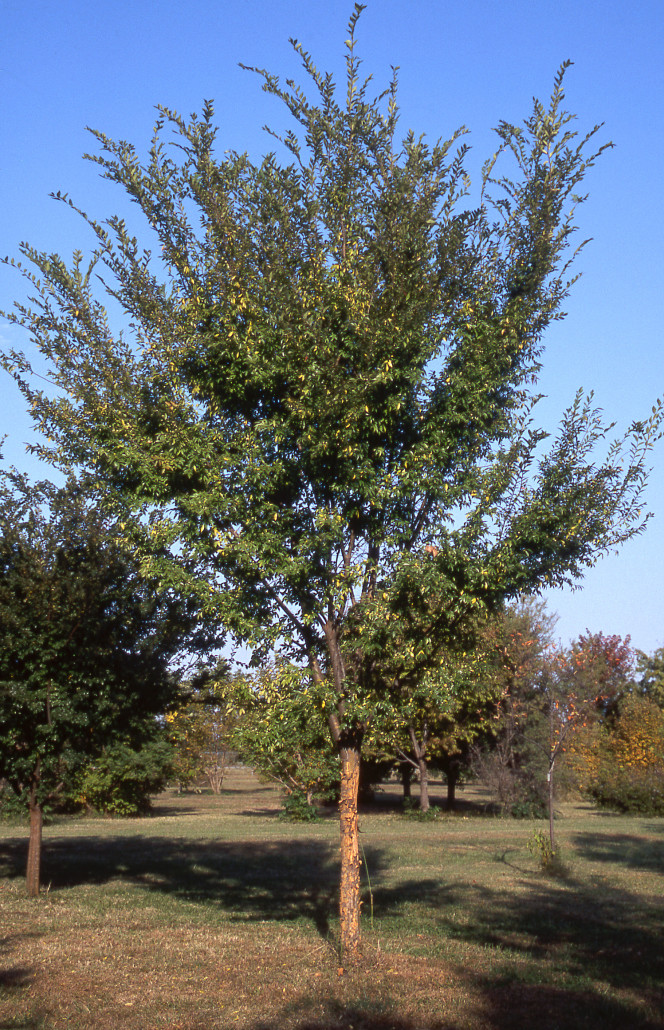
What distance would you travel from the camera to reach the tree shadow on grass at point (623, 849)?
68.2 feet

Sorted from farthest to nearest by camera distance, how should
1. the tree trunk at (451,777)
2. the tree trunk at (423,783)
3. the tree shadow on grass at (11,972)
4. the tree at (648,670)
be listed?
the tree at (648,670), the tree trunk at (451,777), the tree trunk at (423,783), the tree shadow on grass at (11,972)

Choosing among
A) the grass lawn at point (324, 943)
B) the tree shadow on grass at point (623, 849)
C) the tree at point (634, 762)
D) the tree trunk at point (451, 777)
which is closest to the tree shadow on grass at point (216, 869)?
the grass lawn at point (324, 943)

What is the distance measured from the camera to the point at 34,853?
15023 millimetres

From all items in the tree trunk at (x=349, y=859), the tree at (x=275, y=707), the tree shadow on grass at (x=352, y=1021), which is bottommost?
the tree shadow on grass at (x=352, y=1021)

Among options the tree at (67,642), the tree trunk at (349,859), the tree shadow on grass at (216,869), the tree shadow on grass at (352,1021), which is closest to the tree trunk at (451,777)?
the tree shadow on grass at (216,869)

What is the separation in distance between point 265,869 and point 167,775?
23036 millimetres

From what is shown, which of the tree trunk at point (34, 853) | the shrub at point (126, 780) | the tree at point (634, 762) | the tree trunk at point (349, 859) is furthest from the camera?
the shrub at point (126, 780)

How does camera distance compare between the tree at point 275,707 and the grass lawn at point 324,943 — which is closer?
the grass lawn at point 324,943

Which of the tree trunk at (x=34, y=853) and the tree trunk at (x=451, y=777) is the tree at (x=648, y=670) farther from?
the tree trunk at (x=34, y=853)

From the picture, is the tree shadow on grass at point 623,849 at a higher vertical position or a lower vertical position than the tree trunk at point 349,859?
lower

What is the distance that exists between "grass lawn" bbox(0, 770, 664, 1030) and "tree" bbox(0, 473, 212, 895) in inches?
90.6

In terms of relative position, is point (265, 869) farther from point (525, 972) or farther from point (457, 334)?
point (457, 334)

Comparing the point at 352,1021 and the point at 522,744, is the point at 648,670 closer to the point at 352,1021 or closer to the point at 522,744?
the point at 522,744

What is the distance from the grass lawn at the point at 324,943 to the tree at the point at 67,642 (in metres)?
2.30
